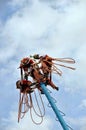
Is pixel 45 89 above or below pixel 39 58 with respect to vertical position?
below

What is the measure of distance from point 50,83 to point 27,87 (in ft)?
7.95

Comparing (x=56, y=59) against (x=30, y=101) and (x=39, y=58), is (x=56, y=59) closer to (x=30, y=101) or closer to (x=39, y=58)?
(x=39, y=58)

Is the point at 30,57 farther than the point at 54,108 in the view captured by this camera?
Yes

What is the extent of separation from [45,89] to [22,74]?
347cm

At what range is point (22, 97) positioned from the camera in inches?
2034

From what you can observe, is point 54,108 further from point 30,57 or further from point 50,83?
point 30,57

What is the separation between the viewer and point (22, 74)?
52.3 metres

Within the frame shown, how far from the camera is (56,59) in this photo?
52.2 metres

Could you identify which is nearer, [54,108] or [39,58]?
[54,108]

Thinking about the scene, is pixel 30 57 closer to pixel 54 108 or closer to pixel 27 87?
pixel 27 87

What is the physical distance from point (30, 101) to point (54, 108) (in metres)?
3.71

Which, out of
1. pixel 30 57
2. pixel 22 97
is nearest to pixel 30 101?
pixel 22 97

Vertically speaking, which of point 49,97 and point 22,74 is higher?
point 22,74

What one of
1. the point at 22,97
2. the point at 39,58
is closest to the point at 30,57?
the point at 39,58
